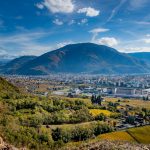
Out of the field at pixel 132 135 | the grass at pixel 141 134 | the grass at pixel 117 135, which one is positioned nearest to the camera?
the grass at pixel 141 134

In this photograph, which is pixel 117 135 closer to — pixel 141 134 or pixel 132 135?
pixel 132 135

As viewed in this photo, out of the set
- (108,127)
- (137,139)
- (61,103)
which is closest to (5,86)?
(61,103)

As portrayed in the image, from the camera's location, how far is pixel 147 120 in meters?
144

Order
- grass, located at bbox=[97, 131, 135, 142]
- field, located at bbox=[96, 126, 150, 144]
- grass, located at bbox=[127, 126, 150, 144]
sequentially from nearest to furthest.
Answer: grass, located at bbox=[127, 126, 150, 144], field, located at bbox=[96, 126, 150, 144], grass, located at bbox=[97, 131, 135, 142]

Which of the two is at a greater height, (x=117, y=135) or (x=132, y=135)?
(x=132, y=135)

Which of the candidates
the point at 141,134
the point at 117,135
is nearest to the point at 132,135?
the point at 141,134

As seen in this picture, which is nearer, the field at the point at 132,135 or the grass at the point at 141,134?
the grass at the point at 141,134

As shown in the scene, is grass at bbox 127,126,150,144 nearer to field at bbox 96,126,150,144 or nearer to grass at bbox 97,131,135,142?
field at bbox 96,126,150,144

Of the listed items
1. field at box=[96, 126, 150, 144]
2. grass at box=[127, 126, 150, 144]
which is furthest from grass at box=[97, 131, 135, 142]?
grass at box=[127, 126, 150, 144]

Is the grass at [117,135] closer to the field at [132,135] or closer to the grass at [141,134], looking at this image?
the field at [132,135]

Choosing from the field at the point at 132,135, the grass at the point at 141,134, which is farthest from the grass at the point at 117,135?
the grass at the point at 141,134

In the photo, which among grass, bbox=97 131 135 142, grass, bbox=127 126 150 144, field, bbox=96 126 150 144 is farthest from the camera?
grass, bbox=97 131 135 142

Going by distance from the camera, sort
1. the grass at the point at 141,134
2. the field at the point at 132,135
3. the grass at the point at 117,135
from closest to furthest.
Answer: the grass at the point at 141,134 → the field at the point at 132,135 → the grass at the point at 117,135

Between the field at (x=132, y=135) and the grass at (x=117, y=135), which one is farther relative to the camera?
the grass at (x=117, y=135)
